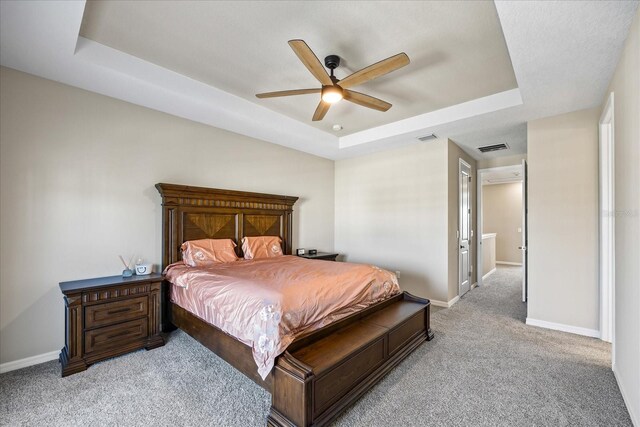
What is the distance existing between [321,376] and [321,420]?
267mm

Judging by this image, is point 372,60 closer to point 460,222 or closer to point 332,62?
point 332,62

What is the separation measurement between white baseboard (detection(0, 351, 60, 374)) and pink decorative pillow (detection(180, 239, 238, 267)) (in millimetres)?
1437

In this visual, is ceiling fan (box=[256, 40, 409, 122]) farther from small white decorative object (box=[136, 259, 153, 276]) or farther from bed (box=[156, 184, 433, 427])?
small white decorative object (box=[136, 259, 153, 276])

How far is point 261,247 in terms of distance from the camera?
4281 mm

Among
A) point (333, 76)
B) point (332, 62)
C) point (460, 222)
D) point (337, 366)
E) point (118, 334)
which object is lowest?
point (118, 334)

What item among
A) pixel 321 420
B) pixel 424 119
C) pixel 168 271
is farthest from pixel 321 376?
pixel 424 119

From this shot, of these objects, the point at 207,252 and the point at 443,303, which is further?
the point at 443,303

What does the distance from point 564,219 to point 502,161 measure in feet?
8.49

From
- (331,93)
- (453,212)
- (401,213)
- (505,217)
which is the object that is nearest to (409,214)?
(401,213)

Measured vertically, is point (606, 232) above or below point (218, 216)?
below

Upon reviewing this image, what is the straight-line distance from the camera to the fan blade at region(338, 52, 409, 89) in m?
2.20

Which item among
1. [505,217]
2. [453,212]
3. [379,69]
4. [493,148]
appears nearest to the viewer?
[379,69]

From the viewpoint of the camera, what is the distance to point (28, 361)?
2625 millimetres

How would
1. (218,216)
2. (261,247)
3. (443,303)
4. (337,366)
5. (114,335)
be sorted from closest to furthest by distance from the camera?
(337,366), (114,335), (218,216), (261,247), (443,303)
